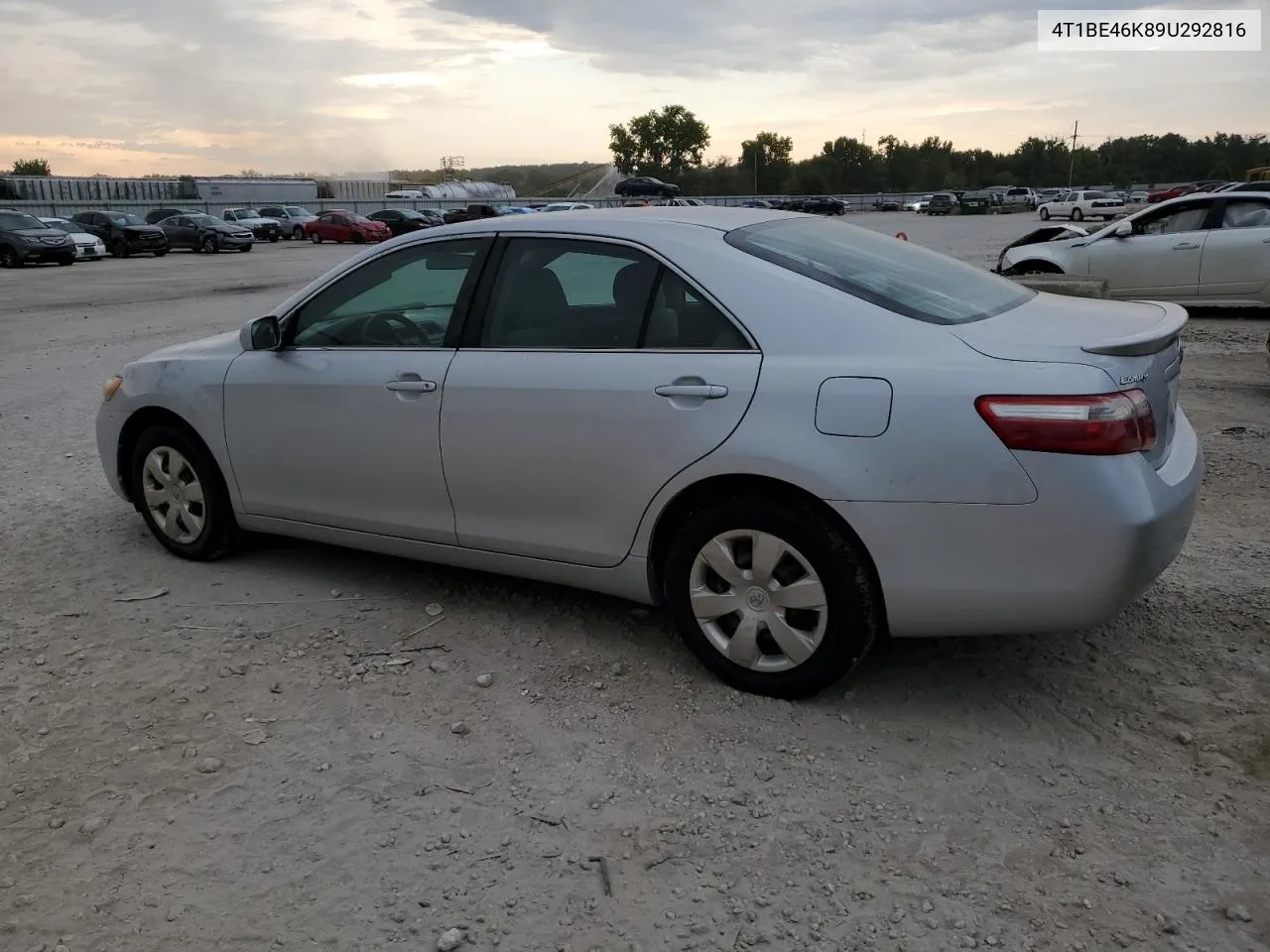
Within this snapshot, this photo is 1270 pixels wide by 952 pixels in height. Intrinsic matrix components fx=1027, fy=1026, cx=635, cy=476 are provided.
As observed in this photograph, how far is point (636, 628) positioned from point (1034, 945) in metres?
2.03

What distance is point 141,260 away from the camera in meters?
32.9

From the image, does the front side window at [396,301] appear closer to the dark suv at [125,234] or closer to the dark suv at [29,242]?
the dark suv at [29,242]

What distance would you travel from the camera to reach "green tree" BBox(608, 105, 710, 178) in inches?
5571

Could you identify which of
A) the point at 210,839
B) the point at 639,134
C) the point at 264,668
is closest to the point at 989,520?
the point at 210,839

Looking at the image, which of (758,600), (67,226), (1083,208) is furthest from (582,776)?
(1083,208)

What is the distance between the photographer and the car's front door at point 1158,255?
1193 centimetres

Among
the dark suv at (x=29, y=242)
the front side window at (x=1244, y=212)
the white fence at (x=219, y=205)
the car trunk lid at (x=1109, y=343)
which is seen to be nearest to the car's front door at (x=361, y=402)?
the car trunk lid at (x=1109, y=343)

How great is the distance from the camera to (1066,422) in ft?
9.54

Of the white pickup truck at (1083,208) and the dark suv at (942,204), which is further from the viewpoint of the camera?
the dark suv at (942,204)

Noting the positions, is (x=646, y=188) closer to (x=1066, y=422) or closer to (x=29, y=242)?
(x=29, y=242)

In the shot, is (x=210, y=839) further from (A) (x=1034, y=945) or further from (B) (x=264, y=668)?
(A) (x=1034, y=945)

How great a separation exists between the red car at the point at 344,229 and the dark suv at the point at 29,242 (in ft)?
44.3

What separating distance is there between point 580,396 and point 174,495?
2.43m

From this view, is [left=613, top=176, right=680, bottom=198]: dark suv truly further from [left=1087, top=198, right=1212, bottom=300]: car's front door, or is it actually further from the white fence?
[left=1087, top=198, right=1212, bottom=300]: car's front door
